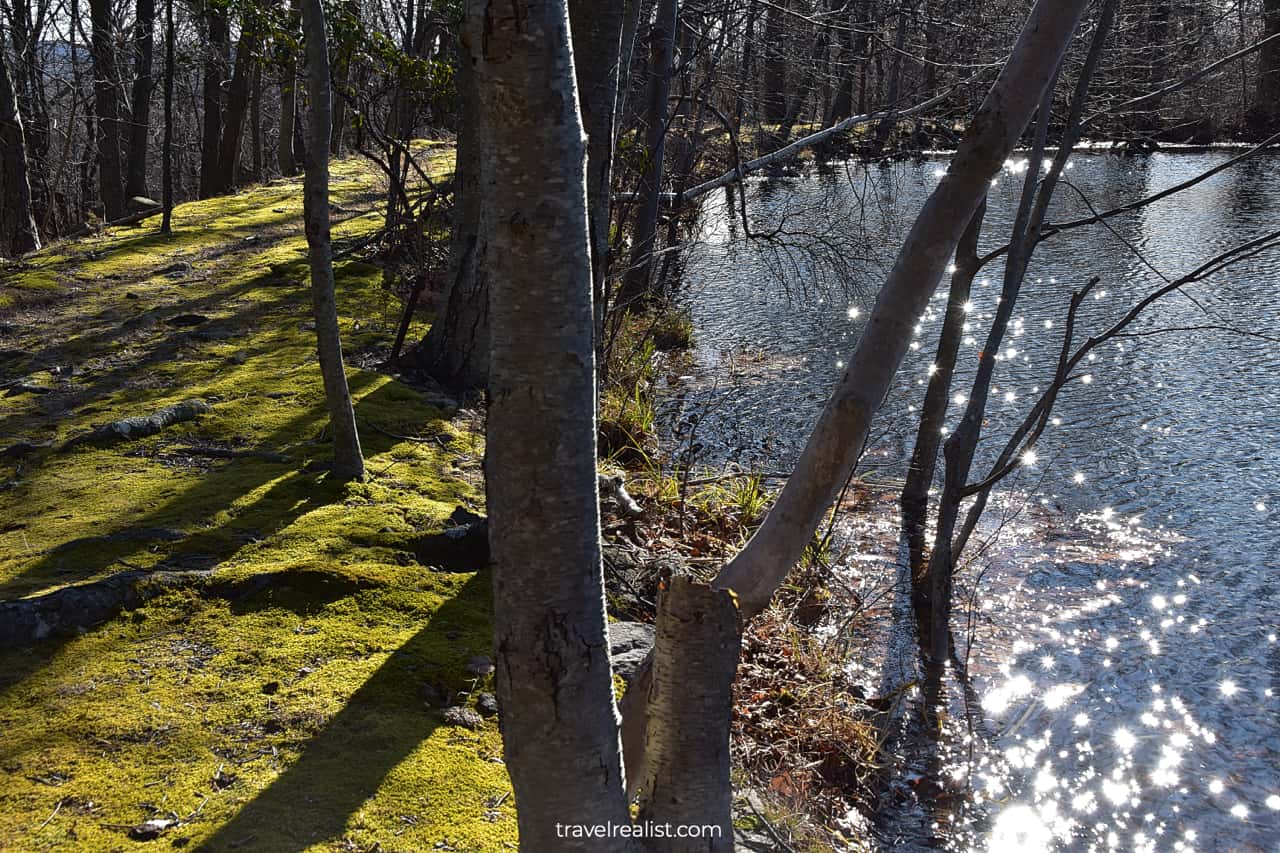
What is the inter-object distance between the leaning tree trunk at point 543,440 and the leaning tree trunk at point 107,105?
48.6 feet

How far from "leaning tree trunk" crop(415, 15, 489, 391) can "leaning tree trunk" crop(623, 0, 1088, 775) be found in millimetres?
4075

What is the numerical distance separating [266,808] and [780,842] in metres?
1.65

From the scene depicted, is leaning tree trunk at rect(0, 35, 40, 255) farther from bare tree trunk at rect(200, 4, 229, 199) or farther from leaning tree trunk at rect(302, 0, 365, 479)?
leaning tree trunk at rect(302, 0, 365, 479)

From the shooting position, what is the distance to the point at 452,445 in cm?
579

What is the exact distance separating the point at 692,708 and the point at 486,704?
1655mm

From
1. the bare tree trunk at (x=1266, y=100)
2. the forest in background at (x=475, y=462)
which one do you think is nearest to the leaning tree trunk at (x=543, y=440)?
the forest in background at (x=475, y=462)

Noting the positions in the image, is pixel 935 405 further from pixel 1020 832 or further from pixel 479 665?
pixel 479 665

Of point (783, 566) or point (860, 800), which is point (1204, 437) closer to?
point (860, 800)

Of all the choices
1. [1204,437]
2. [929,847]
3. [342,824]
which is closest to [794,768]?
[929,847]

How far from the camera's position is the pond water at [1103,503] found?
4.52 meters

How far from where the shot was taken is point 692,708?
202cm

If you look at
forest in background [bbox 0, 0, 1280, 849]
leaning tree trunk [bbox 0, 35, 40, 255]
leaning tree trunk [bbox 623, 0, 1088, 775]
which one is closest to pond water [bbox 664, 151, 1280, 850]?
forest in background [bbox 0, 0, 1280, 849]

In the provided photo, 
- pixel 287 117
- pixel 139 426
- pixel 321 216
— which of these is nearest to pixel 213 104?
pixel 287 117

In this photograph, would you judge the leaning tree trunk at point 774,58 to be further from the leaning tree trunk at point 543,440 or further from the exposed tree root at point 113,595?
the leaning tree trunk at point 543,440
